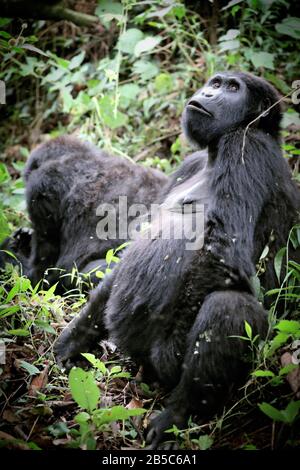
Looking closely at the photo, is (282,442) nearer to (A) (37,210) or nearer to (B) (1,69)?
(A) (37,210)

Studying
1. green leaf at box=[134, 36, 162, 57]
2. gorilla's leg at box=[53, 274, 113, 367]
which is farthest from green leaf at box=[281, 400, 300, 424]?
green leaf at box=[134, 36, 162, 57]

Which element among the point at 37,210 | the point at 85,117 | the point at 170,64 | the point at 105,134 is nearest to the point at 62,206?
the point at 37,210

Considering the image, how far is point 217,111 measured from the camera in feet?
11.8

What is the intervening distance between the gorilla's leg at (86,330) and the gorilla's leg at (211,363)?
830mm

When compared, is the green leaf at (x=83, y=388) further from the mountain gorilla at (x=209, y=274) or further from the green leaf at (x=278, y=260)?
the green leaf at (x=278, y=260)

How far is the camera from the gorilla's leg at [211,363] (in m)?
2.78

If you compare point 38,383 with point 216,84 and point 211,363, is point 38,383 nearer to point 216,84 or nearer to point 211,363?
point 211,363

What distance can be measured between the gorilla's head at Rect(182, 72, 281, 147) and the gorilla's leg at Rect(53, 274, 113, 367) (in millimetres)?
1139

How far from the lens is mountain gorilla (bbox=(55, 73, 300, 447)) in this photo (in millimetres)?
2822

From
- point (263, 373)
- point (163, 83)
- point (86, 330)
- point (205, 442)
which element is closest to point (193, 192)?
point (86, 330)

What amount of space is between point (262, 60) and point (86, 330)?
3397mm

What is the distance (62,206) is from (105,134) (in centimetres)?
159

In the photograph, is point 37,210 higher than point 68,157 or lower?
lower
